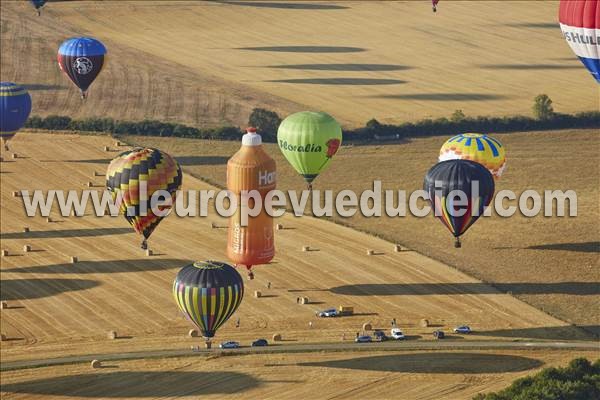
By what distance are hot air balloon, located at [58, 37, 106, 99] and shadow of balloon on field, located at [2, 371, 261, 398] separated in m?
48.7

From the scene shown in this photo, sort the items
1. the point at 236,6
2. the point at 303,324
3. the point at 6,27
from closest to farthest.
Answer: the point at 303,324 → the point at 6,27 → the point at 236,6

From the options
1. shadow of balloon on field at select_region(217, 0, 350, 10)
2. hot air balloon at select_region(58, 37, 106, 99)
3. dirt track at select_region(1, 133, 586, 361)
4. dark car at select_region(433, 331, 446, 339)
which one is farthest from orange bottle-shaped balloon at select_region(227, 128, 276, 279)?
shadow of balloon on field at select_region(217, 0, 350, 10)

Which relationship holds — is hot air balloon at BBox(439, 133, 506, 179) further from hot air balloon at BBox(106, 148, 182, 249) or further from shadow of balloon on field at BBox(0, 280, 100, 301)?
shadow of balloon on field at BBox(0, 280, 100, 301)

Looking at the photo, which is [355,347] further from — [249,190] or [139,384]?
[139,384]

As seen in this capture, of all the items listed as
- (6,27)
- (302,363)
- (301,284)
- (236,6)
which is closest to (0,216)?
(301,284)

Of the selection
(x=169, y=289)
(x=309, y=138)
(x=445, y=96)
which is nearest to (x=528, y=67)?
(x=445, y=96)

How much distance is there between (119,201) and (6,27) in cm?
6677

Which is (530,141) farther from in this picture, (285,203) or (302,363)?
(302,363)

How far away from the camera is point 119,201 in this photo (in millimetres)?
77938

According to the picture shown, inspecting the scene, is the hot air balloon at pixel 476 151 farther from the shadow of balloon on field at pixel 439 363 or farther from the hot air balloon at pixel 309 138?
the shadow of balloon on field at pixel 439 363

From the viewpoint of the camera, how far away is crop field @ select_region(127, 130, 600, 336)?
77375 millimetres

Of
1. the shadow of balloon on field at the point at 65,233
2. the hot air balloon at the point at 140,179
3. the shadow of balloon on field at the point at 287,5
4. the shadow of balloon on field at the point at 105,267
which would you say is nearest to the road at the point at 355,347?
the hot air balloon at the point at 140,179

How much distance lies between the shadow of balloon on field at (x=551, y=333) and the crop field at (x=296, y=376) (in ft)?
7.10

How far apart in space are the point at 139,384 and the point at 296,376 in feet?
22.1
